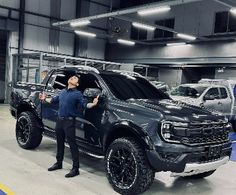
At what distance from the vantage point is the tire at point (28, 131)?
651cm

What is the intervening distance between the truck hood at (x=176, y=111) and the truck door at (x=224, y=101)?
7.16m

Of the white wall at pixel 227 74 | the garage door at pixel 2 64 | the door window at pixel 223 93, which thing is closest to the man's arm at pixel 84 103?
the door window at pixel 223 93

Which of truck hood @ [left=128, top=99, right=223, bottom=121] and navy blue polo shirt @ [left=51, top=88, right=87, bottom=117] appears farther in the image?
navy blue polo shirt @ [left=51, top=88, right=87, bottom=117]

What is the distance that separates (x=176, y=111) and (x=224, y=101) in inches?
308

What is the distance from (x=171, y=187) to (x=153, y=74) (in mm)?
17854

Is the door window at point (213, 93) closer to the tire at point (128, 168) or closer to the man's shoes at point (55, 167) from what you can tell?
the man's shoes at point (55, 167)

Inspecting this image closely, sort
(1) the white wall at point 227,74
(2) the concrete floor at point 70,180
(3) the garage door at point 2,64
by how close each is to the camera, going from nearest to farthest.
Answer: (2) the concrete floor at point 70,180
(1) the white wall at point 227,74
(3) the garage door at point 2,64

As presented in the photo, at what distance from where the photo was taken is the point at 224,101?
468 inches

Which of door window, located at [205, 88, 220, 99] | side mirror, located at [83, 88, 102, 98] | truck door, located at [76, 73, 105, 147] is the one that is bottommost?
truck door, located at [76, 73, 105, 147]

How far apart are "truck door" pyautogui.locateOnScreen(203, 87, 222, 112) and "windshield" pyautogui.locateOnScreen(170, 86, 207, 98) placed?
253 mm

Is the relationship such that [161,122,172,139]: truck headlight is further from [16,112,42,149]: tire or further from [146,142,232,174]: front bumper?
[16,112,42,149]: tire

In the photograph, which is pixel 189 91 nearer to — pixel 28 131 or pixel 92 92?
pixel 28 131

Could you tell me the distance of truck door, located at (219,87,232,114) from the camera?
11.8 meters

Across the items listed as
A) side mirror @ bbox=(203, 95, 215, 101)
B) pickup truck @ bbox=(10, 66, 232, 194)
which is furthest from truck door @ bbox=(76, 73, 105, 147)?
side mirror @ bbox=(203, 95, 215, 101)
